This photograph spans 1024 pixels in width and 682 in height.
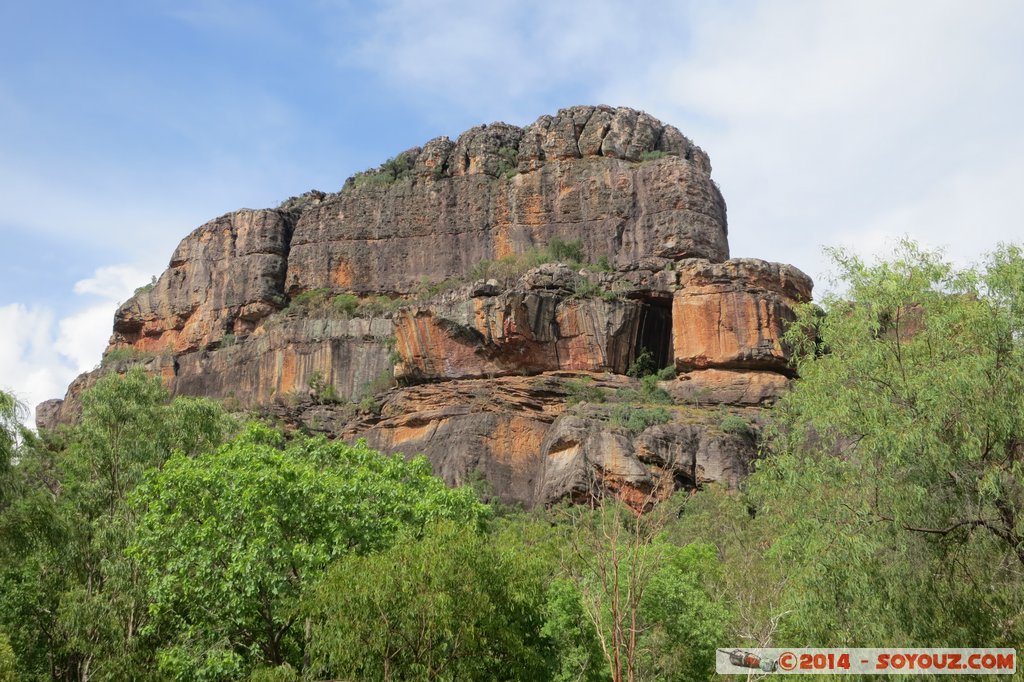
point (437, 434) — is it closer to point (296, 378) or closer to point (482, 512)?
point (296, 378)

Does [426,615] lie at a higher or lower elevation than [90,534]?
lower

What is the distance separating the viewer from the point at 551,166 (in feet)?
234

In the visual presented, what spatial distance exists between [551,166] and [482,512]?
48.0 m

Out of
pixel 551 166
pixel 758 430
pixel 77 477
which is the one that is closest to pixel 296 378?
pixel 551 166

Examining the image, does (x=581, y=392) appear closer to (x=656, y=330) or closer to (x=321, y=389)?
(x=656, y=330)

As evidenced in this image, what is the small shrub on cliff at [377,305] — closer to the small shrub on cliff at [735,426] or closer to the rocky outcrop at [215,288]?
the rocky outcrop at [215,288]

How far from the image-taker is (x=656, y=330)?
58969mm

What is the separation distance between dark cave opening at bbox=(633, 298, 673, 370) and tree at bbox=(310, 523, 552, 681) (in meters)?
38.6

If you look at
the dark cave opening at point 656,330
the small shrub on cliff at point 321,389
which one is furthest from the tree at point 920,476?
the small shrub on cliff at point 321,389

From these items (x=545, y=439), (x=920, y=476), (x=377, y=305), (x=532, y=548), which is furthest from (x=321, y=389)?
A: (x=920, y=476)

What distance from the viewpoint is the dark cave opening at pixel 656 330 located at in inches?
2293

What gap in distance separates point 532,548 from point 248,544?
7862mm

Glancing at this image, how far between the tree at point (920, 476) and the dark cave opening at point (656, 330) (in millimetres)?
40317

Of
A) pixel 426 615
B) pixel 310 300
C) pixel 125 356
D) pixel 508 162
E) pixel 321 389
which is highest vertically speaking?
pixel 508 162
